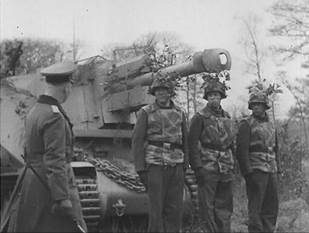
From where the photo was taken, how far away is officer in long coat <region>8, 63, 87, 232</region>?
5.11m

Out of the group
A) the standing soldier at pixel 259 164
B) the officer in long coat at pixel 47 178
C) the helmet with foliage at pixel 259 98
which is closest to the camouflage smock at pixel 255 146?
the standing soldier at pixel 259 164

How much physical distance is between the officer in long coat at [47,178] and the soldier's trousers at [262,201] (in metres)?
3.21

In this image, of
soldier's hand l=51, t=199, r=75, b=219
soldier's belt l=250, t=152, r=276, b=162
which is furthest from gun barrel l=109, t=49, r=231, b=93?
soldier's hand l=51, t=199, r=75, b=219

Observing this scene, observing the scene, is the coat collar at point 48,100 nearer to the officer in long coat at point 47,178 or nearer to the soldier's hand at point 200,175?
the officer in long coat at point 47,178

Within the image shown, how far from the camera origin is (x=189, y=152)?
7.66m

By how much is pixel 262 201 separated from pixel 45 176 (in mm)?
3576

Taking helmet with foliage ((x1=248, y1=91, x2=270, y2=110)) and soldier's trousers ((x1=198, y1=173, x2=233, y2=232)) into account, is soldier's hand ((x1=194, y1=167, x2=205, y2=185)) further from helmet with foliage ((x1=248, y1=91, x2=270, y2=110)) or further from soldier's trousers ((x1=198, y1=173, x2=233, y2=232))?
helmet with foliage ((x1=248, y1=91, x2=270, y2=110))

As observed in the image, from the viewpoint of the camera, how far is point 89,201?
798cm

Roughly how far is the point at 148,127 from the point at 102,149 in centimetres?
252

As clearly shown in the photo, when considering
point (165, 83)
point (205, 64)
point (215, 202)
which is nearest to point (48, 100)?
point (165, 83)

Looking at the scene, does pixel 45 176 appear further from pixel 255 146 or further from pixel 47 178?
pixel 255 146

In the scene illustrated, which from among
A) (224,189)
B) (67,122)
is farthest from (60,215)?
(224,189)

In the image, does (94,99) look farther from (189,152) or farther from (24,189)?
(24,189)

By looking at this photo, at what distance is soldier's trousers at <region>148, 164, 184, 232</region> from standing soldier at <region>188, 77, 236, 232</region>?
429mm
